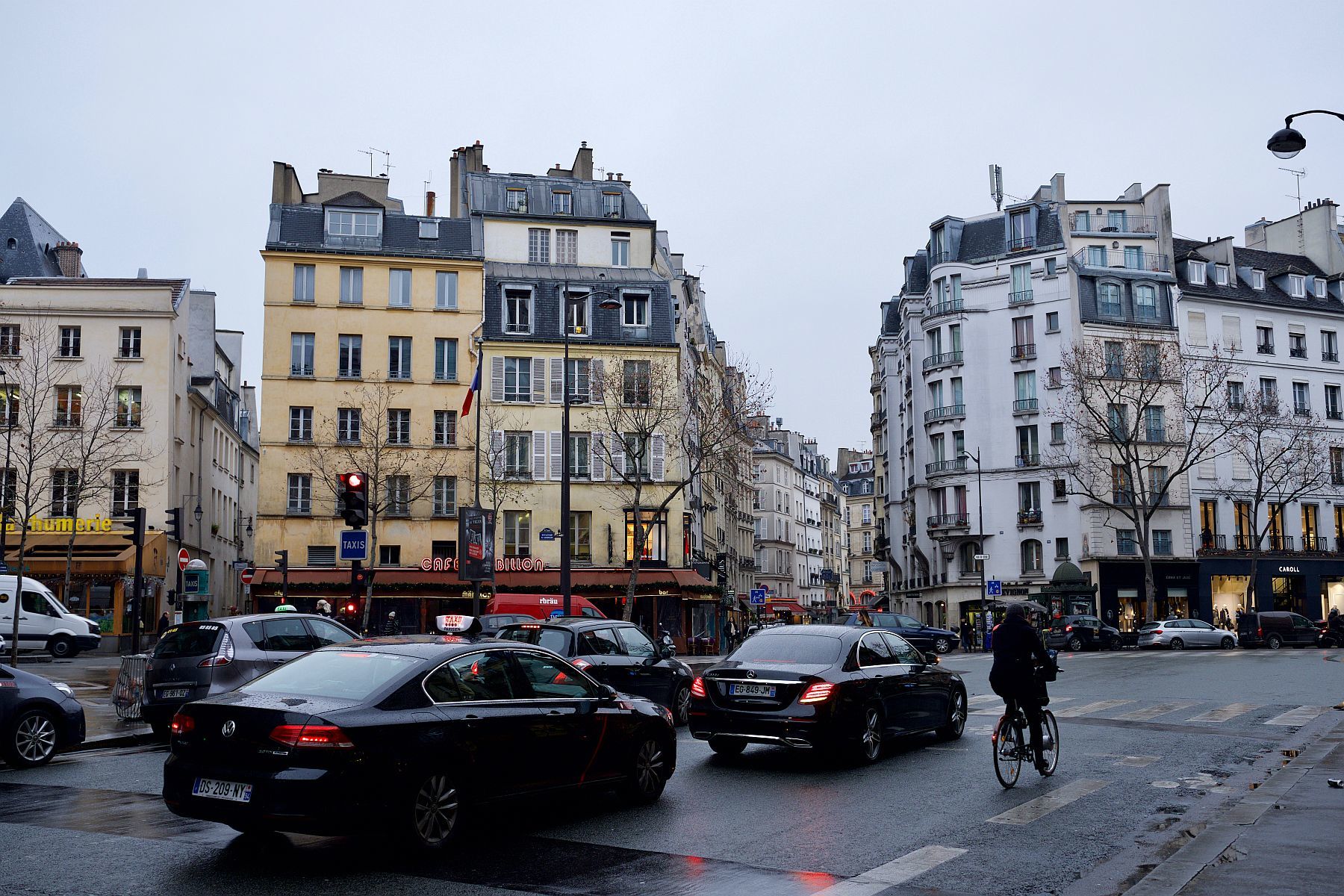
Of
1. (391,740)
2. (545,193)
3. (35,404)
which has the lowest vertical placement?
(391,740)

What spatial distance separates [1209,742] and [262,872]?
12.4 metres

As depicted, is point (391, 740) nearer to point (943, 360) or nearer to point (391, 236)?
point (391, 236)

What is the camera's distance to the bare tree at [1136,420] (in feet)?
182

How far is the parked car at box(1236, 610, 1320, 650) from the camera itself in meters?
49.3

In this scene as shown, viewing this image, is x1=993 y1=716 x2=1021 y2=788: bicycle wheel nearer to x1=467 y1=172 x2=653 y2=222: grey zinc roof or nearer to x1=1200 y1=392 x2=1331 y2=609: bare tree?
x1=467 y1=172 x2=653 y2=222: grey zinc roof

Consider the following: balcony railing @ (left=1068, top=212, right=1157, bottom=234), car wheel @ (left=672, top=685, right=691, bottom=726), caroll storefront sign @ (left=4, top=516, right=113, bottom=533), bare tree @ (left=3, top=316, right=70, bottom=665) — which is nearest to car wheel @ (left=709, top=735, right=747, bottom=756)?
car wheel @ (left=672, top=685, right=691, bottom=726)

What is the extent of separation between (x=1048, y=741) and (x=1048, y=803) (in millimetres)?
1549

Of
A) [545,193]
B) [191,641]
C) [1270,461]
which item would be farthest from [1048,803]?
[1270,461]

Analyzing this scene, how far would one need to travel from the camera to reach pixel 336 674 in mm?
8344

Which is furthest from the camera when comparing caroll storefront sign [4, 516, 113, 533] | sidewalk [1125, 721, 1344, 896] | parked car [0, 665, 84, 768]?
caroll storefront sign [4, 516, 113, 533]

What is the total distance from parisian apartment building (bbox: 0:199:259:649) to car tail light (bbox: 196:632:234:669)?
2631 centimetres

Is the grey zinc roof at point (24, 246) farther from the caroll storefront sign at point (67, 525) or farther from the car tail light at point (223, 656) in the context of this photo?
the car tail light at point (223, 656)

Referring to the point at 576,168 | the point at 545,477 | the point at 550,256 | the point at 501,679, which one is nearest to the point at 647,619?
the point at 545,477

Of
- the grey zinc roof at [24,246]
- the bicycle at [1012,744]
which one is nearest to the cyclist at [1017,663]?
the bicycle at [1012,744]
